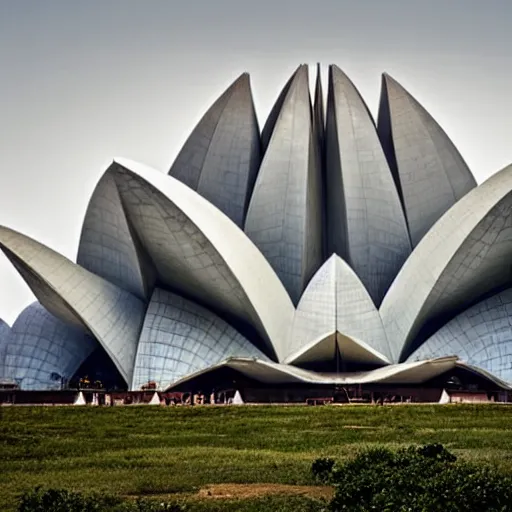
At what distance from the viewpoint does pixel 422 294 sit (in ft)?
91.4

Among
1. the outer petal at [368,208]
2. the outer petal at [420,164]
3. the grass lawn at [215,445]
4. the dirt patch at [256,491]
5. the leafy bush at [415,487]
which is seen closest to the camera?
the leafy bush at [415,487]

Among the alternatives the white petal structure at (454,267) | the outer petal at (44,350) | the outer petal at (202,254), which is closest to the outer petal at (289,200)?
the outer petal at (202,254)

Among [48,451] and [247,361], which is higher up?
[247,361]

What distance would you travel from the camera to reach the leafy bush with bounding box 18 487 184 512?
17.2 feet

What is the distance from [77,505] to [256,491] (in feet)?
5.62

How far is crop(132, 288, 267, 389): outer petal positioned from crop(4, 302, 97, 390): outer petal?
3513mm

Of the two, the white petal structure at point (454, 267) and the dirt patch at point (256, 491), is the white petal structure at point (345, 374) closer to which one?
the white petal structure at point (454, 267)

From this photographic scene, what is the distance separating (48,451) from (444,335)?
20.8 meters

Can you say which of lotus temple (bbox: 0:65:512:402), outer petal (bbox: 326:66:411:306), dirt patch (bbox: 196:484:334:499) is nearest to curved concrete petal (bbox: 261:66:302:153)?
lotus temple (bbox: 0:65:512:402)

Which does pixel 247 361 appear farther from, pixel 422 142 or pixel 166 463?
pixel 166 463

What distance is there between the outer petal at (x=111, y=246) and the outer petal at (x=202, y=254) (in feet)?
2.15

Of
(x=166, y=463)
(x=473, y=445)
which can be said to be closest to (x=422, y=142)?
(x=473, y=445)

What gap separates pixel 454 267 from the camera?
27.3 metres

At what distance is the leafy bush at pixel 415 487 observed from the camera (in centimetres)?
516
